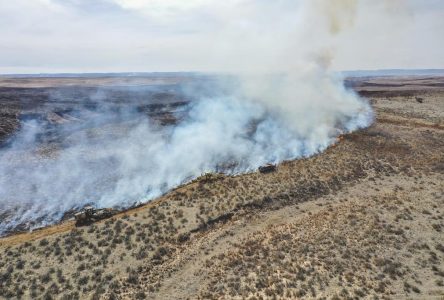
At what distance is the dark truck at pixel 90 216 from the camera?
29342 mm

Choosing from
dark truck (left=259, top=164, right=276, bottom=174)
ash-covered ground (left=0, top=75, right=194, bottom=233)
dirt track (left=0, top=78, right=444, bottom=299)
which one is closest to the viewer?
dirt track (left=0, top=78, right=444, bottom=299)

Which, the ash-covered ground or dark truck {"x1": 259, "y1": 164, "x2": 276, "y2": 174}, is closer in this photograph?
dark truck {"x1": 259, "y1": 164, "x2": 276, "y2": 174}

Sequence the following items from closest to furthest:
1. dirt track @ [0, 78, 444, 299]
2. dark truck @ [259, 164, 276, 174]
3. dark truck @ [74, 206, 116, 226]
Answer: dirt track @ [0, 78, 444, 299] → dark truck @ [74, 206, 116, 226] → dark truck @ [259, 164, 276, 174]

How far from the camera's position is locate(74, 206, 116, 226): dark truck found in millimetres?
29342

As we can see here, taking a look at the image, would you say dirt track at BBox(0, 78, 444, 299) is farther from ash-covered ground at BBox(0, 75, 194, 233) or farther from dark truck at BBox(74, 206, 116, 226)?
ash-covered ground at BBox(0, 75, 194, 233)

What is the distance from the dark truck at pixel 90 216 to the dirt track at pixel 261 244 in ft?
3.99

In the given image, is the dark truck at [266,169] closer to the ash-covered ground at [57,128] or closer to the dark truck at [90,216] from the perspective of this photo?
the dark truck at [90,216]

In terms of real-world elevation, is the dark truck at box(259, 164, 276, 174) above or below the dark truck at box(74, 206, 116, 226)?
above

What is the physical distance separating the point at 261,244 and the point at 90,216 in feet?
46.0

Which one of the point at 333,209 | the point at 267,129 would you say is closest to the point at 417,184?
the point at 333,209

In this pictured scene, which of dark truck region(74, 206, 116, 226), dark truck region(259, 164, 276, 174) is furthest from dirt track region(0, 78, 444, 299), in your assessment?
dark truck region(259, 164, 276, 174)

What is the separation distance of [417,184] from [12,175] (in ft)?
143

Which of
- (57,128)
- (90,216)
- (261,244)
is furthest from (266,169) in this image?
(57,128)

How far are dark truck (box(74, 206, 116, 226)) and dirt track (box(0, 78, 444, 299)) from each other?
1.21m
